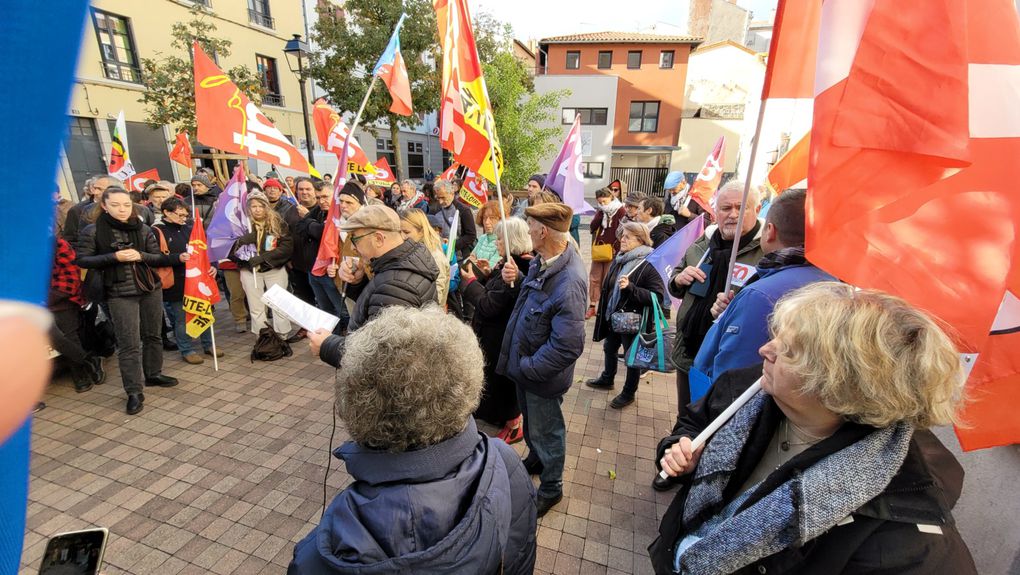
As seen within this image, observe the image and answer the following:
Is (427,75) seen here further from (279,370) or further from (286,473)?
(286,473)

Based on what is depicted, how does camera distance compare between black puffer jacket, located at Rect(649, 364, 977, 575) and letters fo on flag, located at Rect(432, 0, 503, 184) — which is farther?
letters fo on flag, located at Rect(432, 0, 503, 184)

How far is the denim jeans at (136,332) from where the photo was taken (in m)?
4.24

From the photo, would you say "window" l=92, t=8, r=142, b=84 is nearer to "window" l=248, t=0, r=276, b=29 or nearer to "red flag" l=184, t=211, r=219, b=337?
"window" l=248, t=0, r=276, b=29

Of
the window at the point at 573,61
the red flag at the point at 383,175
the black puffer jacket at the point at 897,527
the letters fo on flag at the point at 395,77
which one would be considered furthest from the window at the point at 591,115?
the black puffer jacket at the point at 897,527

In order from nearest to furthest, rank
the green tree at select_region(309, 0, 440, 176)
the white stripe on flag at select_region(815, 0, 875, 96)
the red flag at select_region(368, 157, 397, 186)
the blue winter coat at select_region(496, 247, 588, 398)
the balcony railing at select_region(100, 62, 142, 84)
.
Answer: the white stripe on flag at select_region(815, 0, 875, 96) < the blue winter coat at select_region(496, 247, 588, 398) < the red flag at select_region(368, 157, 397, 186) < the balcony railing at select_region(100, 62, 142, 84) < the green tree at select_region(309, 0, 440, 176)

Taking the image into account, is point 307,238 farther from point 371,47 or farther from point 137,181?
point 371,47

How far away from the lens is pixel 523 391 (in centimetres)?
312

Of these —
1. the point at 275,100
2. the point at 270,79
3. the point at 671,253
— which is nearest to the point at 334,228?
the point at 671,253

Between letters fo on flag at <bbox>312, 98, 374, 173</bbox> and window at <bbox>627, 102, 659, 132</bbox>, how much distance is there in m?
26.0

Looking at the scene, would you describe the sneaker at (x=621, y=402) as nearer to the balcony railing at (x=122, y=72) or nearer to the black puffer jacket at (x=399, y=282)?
the black puffer jacket at (x=399, y=282)

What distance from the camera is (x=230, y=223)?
5.61 metres

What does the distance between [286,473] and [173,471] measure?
0.89m

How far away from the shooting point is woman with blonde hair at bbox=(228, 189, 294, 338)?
5441 mm

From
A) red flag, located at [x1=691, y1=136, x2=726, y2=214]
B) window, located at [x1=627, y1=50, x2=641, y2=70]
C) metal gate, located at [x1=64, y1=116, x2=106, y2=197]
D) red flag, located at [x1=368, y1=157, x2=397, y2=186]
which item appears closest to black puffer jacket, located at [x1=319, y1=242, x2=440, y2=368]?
red flag, located at [x1=691, y1=136, x2=726, y2=214]
